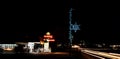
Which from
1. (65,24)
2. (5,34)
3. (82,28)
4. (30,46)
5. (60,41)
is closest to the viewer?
(30,46)

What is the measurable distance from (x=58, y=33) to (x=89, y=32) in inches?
1602

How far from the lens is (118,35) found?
150125 mm

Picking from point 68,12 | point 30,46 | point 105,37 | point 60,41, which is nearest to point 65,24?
point 68,12

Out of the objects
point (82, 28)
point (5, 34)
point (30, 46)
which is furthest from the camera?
point (82, 28)

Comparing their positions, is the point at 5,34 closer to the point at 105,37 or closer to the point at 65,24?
the point at 65,24

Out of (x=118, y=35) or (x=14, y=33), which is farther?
(x=118, y=35)

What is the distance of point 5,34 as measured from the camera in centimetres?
9650

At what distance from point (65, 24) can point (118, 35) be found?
37971 mm

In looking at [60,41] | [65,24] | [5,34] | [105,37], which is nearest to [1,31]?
[5,34]

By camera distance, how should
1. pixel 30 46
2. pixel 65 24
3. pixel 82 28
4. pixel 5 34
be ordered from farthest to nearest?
pixel 82 28, pixel 65 24, pixel 5 34, pixel 30 46

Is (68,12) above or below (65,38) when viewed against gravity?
above

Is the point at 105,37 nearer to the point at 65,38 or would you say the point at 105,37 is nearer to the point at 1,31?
the point at 65,38

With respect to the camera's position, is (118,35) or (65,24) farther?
(118,35)

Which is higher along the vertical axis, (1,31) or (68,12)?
(68,12)
